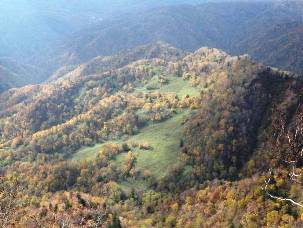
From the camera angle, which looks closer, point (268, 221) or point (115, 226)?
point (268, 221)

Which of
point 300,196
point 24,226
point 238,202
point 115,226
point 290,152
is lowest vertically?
point 115,226

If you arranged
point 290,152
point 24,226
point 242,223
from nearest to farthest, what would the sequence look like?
point 290,152 < point 24,226 < point 242,223

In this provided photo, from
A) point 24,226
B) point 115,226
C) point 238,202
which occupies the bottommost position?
point 115,226

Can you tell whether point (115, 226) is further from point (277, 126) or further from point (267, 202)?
point (277, 126)

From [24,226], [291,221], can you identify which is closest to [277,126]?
[24,226]

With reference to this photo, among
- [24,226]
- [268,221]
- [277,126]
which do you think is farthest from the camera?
[268,221]

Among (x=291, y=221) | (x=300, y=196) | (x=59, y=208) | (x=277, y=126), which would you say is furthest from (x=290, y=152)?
(x=59, y=208)

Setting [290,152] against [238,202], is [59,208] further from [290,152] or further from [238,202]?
[290,152]

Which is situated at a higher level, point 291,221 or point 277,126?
point 277,126

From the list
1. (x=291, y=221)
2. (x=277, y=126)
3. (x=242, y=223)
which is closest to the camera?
(x=277, y=126)
